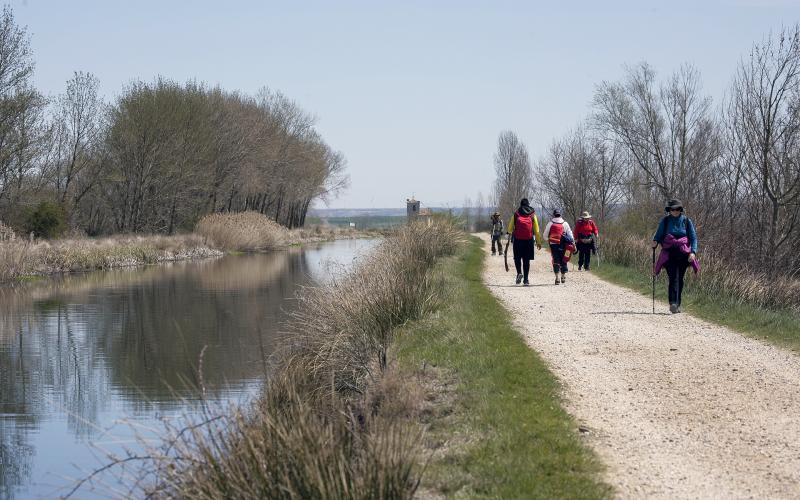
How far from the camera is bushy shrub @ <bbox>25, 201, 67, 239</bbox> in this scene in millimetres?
41750

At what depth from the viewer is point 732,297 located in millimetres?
18016

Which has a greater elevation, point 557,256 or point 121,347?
point 557,256

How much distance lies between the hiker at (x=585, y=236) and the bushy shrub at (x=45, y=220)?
964 inches

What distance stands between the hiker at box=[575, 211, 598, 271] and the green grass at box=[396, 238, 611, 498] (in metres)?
13.4

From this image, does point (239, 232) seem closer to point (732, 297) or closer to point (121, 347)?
point (121, 347)

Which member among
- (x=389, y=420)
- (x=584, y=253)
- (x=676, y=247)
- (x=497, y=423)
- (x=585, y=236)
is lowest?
(x=497, y=423)

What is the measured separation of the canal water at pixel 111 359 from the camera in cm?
1084

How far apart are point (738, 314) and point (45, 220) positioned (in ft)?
110

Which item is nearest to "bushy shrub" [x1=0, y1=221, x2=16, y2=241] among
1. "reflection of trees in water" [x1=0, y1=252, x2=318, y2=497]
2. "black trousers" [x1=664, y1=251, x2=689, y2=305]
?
"reflection of trees in water" [x1=0, y1=252, x2=318, y2=497]

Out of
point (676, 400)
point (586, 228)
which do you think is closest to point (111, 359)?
point (676, 400)

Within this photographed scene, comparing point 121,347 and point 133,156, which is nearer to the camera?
point 121,347

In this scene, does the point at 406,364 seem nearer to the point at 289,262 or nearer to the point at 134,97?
the point at 289,262

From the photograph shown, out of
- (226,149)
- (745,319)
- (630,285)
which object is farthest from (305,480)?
(226,149)

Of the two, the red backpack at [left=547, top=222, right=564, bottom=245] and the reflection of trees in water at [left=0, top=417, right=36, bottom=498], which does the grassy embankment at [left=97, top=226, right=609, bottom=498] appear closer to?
the reflection of trees in water at [left=0, top=417, right=36, bottom=498]
